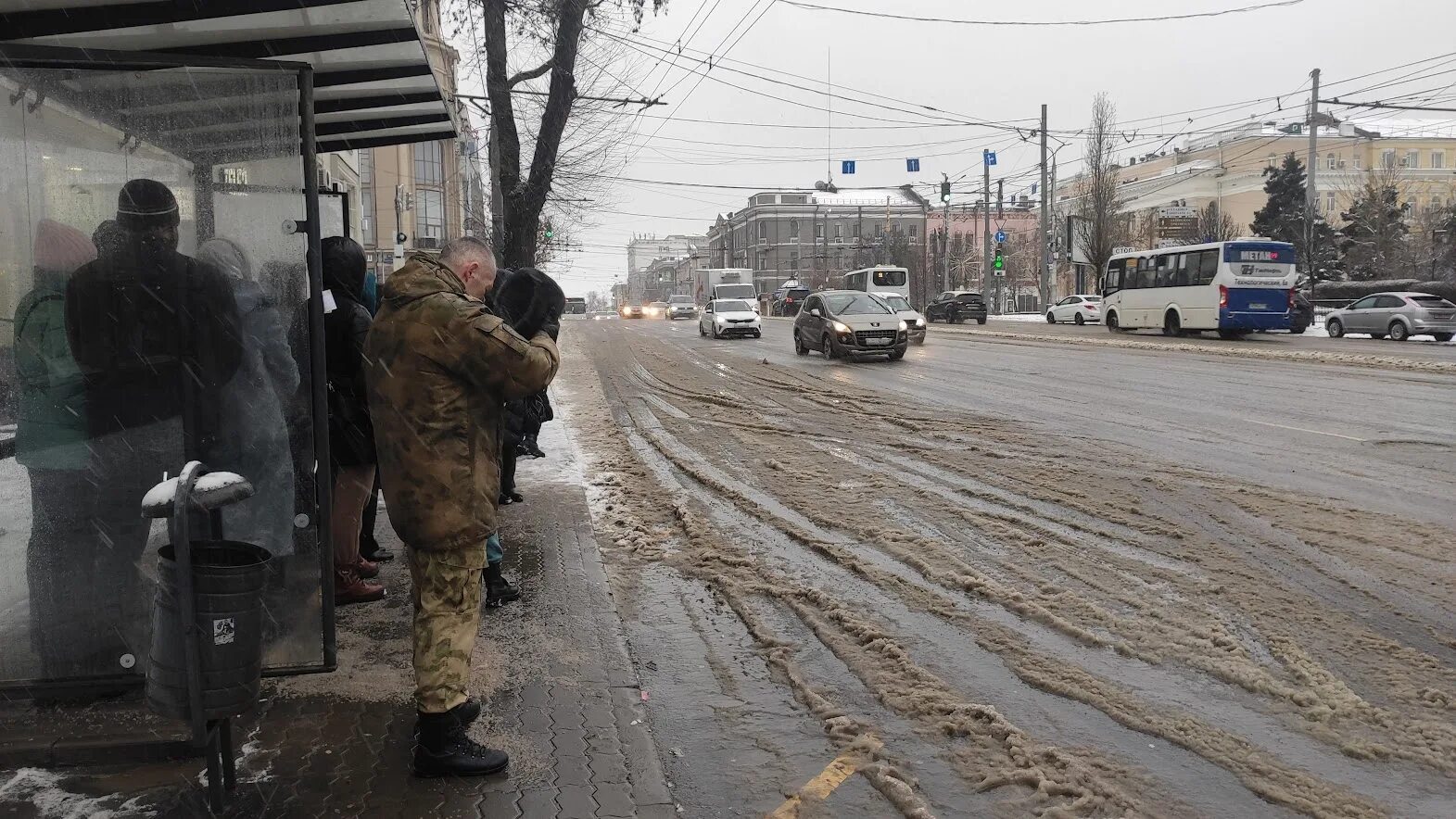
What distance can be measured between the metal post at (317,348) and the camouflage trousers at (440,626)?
83cm

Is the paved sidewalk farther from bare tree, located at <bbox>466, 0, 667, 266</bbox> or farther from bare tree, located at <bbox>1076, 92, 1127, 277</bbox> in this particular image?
bare tree, located at <bbox>1076, 92, 1127, 277</bbox>

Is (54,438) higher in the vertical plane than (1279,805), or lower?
higher

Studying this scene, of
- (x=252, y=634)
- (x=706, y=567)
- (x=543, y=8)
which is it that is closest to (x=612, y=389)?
(x=543, y=8)

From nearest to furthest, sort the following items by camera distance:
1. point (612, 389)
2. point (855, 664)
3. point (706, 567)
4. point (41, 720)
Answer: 1. point (41, 720)
2. point (855, 664)
3. point (706, 567)
4. point (612, 389)

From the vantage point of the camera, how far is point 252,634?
3.18 meters

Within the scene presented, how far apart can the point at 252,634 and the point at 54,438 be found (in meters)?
1.49

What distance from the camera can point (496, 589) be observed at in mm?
5496

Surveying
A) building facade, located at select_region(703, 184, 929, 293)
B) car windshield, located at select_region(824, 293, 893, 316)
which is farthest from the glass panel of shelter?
building facade, located at select_region(703, 184, 929, 293)

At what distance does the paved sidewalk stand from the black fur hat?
151 cm

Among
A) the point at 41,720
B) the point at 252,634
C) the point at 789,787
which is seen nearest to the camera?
the point at 252,634

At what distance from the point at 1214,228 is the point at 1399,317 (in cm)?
3904

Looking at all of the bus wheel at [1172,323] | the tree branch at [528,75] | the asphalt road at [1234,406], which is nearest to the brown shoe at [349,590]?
the asphalt road at [1234,406]

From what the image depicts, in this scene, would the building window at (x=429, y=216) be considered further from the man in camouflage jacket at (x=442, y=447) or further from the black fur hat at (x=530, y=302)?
the man in camouflage jacket at (x=442, y=447)

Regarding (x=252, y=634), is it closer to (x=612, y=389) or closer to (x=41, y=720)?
(x=41, y=720)
